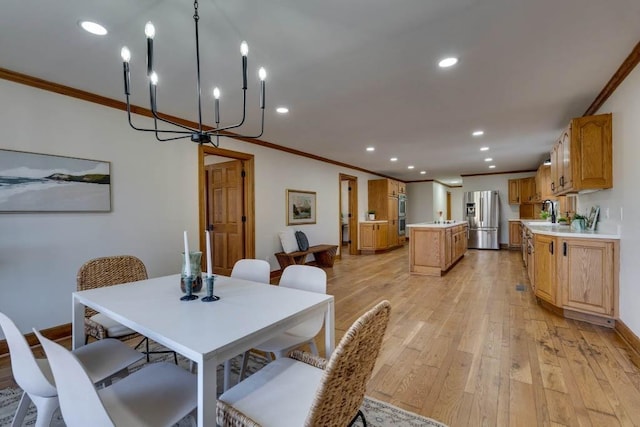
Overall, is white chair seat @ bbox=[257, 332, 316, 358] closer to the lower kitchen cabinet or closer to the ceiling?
the ceiling

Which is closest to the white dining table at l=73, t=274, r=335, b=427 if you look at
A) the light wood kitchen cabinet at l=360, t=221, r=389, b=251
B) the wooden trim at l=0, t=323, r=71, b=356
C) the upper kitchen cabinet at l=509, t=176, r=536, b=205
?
the wooden trim at l=0, t=323, r=71, b=356

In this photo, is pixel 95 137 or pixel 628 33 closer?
pixel 628 33

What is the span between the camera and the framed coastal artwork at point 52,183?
250cm

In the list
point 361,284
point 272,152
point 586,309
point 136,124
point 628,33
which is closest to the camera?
point 628,33

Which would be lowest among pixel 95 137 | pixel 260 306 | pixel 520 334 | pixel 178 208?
pixel 520 334

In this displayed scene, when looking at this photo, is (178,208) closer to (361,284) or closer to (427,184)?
(361,284)

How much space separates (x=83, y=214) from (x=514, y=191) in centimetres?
959

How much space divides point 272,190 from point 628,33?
4406 mm

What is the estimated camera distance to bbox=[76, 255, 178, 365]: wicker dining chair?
6.44ft

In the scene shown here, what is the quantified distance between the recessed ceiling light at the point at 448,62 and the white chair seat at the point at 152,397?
2.68m

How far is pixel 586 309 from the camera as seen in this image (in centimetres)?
297

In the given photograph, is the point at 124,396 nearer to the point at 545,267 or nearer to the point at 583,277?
the point at 583,277

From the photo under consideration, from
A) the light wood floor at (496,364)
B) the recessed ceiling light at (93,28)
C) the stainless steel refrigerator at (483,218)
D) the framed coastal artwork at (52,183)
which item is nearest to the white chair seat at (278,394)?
→ the light wood floor at (496,364)

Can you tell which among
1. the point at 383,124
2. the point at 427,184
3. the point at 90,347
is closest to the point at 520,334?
the point at 383,124
